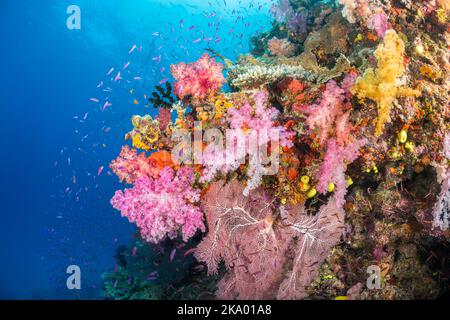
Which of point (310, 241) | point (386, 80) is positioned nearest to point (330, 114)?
point (386, 80)

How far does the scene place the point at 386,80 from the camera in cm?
350

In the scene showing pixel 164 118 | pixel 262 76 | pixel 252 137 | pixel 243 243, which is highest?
pixel 262 76

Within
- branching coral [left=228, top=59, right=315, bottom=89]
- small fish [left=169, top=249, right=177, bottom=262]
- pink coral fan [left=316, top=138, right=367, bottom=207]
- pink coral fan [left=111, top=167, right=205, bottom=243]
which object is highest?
branching coral [left=228, top=59, right=315, bottom=89]

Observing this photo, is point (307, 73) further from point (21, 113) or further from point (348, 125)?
point (21, 113)

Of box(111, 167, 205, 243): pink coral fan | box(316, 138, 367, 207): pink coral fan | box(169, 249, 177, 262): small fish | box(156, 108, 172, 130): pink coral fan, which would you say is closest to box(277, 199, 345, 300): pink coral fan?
box(316, 138, 367, 207): pink coral fan

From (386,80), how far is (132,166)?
3.93 metres

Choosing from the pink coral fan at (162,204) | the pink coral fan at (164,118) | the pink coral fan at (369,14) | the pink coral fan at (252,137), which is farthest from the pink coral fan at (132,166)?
the pink coral fan at (369,14)

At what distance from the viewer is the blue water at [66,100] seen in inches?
1208

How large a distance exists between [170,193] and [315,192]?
7.24ft

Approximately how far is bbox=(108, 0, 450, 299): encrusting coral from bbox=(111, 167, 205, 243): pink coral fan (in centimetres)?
2

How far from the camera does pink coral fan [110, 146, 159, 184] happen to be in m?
4.50

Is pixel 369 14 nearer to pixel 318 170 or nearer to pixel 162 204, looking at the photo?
pixel 318 170

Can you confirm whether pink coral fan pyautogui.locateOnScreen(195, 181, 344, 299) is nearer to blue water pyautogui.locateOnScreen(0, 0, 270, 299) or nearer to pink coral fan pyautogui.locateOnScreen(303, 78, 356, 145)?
pink coral fan pyautogui.locateOnScreen(303, 78, 356, 145)

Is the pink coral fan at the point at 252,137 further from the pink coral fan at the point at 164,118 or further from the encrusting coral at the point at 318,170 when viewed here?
the pink coral fan at the point at 164,118
